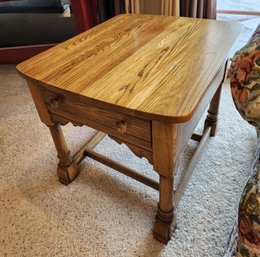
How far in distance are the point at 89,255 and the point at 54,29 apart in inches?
63.5

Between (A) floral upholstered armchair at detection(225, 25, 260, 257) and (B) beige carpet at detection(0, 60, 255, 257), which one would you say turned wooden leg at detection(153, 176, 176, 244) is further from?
(A) floral upholstered armchair at detection(225, 25, 260, 257)

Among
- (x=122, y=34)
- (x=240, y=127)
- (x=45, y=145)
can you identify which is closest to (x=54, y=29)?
(x=45, y=145)

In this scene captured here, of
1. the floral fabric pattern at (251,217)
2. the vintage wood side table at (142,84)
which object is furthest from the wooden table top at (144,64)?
the floral fabric pattern at (251,217)

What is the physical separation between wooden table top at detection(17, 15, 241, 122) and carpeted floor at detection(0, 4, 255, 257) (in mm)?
528

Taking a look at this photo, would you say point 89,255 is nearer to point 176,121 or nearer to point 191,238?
point 191,238

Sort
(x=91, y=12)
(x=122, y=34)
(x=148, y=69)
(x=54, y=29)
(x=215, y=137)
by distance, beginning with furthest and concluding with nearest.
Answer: (x=54, y=29) → (x=91, y=12) → (x=215, y=137) → (x=122, y=34) → (x=148, y=69)

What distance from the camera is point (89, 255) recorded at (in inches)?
34.4

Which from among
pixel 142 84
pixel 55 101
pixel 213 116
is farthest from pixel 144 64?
pixel 213 116

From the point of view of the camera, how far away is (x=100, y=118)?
0.73m

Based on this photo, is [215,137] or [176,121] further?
[215,137]

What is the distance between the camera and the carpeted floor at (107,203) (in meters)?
0.90

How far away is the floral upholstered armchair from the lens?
49 centimetres

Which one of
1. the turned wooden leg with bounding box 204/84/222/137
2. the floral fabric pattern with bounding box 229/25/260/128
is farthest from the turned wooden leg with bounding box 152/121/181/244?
the turned wooden leg with bounding box 204/84/222/137

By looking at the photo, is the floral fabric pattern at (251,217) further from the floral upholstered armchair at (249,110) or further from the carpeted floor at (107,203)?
the carpeted floor at (107,203)
